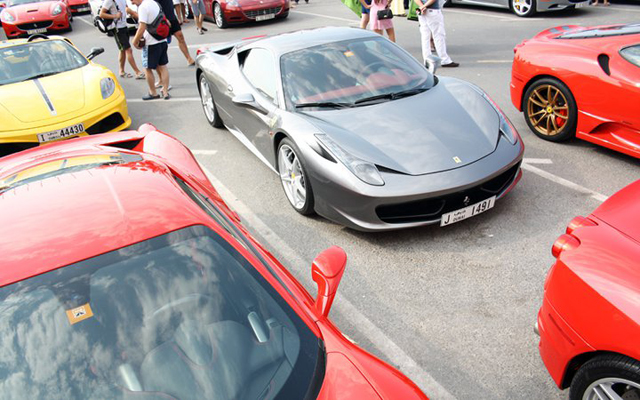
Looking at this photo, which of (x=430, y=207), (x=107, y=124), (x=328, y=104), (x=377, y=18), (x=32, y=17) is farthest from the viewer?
(x=32, y=17)

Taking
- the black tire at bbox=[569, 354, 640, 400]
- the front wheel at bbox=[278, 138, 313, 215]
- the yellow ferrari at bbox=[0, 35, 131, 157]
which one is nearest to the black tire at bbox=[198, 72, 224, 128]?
the yellow ferrari at bbox=[0, 35, 131, 157]

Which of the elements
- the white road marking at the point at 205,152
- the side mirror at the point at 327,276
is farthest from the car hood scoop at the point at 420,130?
the white road marking at the point at 205,152

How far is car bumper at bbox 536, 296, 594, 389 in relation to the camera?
2.41m

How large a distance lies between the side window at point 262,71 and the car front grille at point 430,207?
171 cm

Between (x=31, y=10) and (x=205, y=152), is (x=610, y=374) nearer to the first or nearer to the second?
(x=205, y=152)

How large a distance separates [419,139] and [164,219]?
262 cm

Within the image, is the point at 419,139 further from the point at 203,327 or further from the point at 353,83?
the point at 203,327

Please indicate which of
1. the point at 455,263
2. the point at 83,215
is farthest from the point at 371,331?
the point at 83,215

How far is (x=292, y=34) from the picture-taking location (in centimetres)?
582

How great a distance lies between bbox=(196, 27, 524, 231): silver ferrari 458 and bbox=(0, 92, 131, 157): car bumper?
1730 mm

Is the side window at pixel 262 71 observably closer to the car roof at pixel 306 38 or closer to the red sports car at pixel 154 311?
the car roof at pixel 306 38

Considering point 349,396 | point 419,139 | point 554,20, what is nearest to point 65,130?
point 419,139

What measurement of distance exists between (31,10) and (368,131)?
611 inches

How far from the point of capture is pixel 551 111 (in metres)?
5.88
